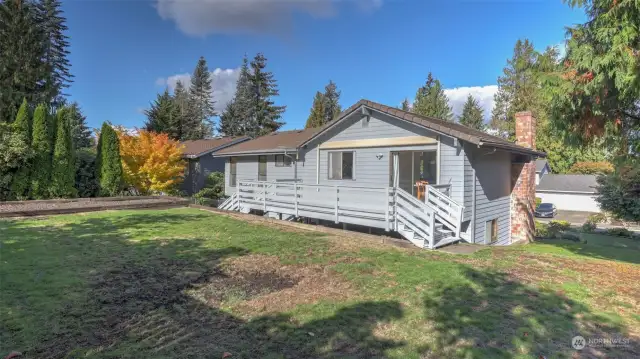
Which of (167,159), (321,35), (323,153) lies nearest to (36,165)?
(167,159)

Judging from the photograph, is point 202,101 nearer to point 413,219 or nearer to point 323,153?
point 323,153

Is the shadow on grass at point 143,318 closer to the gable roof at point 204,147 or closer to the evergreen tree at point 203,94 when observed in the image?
the gable roof at point 204,147

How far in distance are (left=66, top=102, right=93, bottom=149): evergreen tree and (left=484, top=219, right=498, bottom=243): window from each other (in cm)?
3276

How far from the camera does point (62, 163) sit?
15211mm

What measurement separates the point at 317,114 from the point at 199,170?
24594 mm

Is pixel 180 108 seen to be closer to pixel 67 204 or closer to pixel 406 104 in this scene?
pixel 406 104

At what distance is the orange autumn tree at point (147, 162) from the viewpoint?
18.1 m

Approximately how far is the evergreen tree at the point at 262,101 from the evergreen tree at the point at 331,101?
8.28m

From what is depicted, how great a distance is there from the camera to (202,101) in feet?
159

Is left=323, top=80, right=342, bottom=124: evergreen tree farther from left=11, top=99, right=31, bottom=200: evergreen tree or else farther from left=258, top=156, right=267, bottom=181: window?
left=11, top=99, right=31, bottom=200: evergreen tree

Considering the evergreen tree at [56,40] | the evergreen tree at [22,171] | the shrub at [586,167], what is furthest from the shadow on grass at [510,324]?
the shrub at [586,167]

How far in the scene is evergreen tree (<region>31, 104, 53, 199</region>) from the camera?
14.6m

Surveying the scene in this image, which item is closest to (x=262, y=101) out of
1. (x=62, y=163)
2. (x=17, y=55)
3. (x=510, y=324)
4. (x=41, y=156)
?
(x=17, y=55)

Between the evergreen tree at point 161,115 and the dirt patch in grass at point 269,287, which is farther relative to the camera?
the evergreen tree at point 161,115
